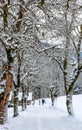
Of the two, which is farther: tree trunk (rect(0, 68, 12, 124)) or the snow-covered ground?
the snow-covered ground

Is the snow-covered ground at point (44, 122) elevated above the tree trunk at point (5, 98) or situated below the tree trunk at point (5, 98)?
below

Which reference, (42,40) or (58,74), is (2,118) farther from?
(58,74)

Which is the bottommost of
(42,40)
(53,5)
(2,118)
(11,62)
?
(2,118)

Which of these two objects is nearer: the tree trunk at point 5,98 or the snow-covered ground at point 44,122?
the tree trunk at point 5,98

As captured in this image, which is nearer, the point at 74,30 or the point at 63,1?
the point at 63,1

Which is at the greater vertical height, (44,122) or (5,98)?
(5,98)

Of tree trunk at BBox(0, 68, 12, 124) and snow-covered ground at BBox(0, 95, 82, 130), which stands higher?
tree trunk at BBox(0, 68, 12, 124)

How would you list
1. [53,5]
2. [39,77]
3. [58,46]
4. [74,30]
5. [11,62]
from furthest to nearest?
[39,77] < [74,30] < [58,46] < [11,62] < [53,5]

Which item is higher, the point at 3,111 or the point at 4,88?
the point at 4,88

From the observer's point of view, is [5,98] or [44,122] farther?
[44,122]

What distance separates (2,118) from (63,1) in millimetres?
7458

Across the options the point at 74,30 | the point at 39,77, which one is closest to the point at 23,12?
the point at 74,30

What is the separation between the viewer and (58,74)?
59.8 metres

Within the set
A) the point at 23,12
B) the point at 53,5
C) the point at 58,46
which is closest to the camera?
the point at 53,5
